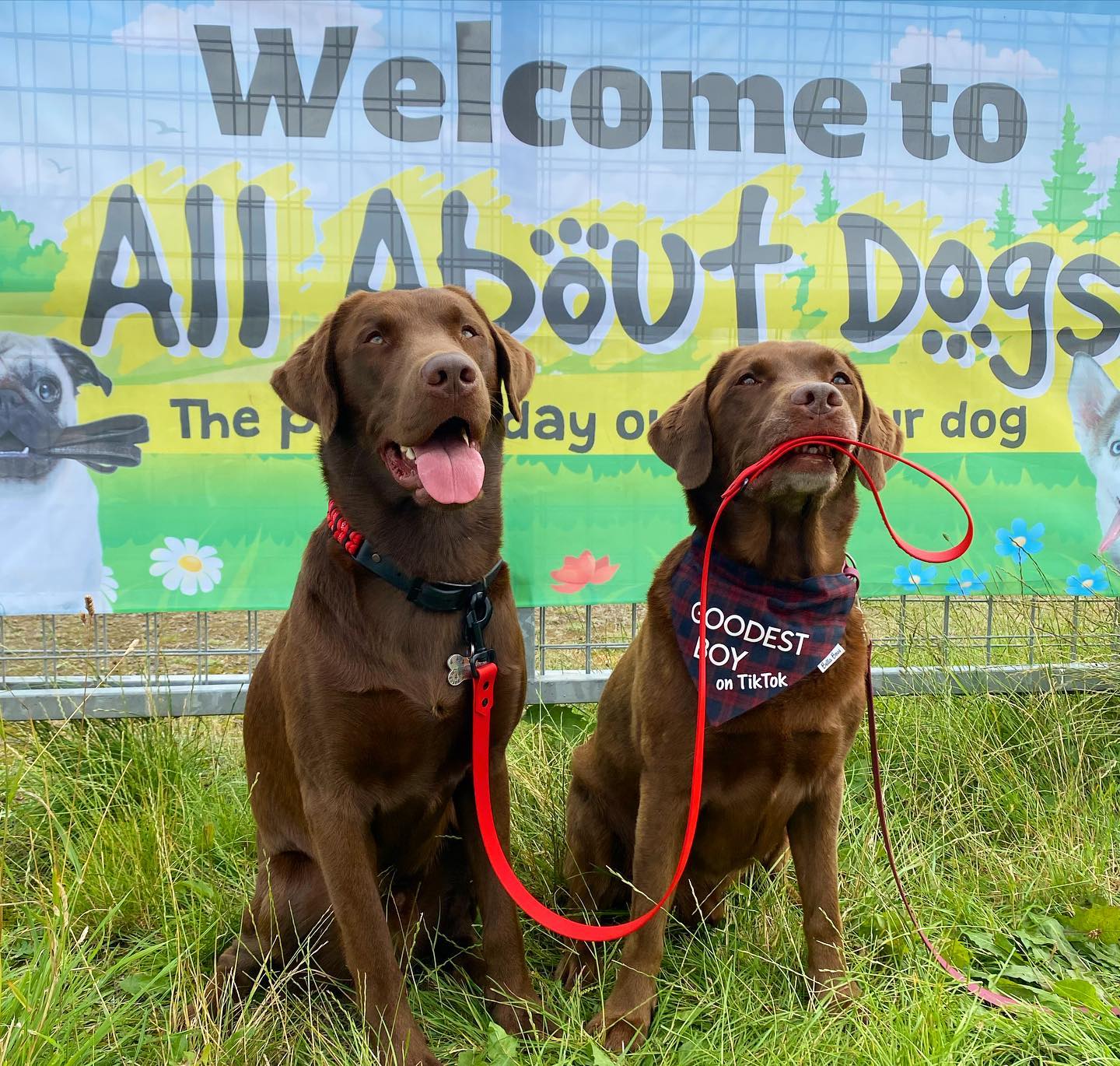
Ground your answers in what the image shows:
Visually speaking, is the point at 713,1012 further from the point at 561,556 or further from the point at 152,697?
the point at 152,697

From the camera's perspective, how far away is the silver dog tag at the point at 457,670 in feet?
6.71

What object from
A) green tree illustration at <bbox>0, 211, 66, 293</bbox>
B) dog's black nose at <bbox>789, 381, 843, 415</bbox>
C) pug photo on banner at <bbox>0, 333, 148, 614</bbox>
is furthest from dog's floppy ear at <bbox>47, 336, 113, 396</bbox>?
dog's black nose at <bbox>789, 381, 843, 415</bbox>

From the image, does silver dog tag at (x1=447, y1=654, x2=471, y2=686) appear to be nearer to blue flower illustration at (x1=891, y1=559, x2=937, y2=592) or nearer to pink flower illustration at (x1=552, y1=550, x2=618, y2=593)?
pink flower illustration at (x1=552, y1=550, x2=618, y2=593)

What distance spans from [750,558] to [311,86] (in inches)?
83.1

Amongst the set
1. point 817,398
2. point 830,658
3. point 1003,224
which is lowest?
point 830,658

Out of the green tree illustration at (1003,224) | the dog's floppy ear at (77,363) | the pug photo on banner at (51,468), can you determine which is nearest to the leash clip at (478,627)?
the pug photo on banner at (51,468)

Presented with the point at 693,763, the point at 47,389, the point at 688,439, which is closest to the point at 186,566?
the point at 47,389

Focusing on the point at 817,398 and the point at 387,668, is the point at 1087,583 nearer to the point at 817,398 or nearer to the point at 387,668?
the point at 817,398

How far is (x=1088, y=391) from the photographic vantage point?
343cm

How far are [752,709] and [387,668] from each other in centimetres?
80

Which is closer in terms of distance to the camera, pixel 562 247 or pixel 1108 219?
pixel 562 247

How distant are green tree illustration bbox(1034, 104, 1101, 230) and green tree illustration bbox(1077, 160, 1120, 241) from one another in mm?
41

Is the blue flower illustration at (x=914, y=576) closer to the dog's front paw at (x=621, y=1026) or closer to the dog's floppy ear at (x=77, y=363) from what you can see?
the dog's front paw at (x=621, y=1026)

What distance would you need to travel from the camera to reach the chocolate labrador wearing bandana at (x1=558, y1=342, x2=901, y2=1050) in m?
2.13
